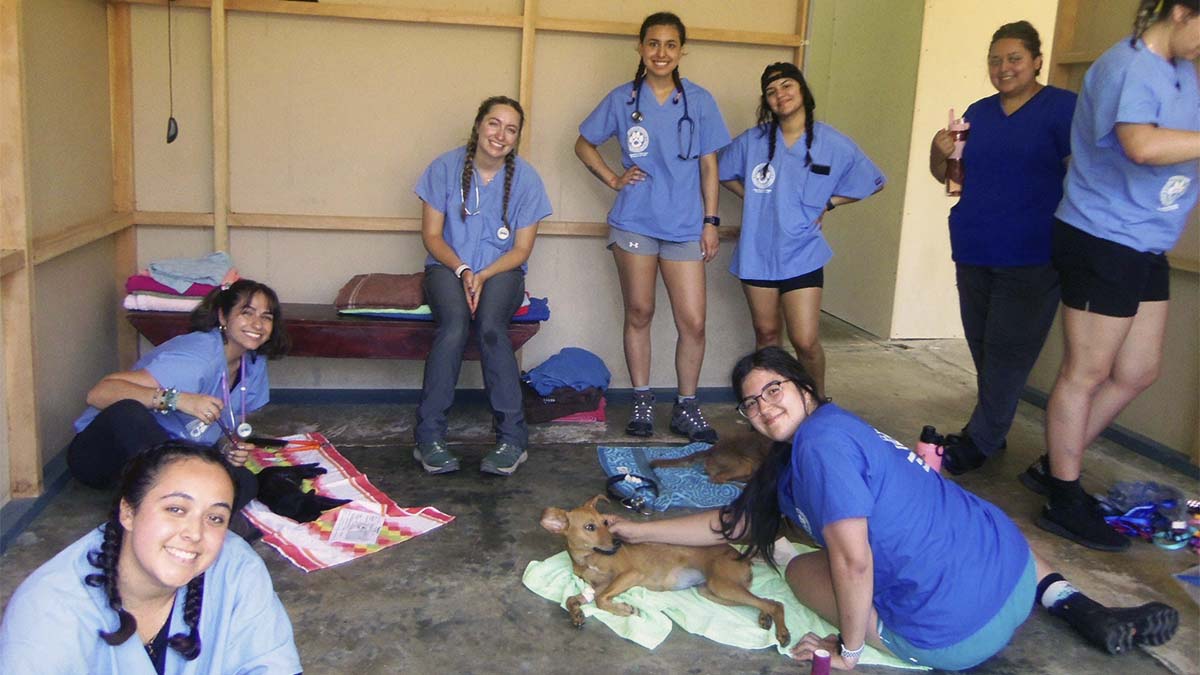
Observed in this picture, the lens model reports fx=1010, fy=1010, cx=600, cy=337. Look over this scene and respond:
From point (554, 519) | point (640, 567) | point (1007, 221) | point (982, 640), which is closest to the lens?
point (982, 640)

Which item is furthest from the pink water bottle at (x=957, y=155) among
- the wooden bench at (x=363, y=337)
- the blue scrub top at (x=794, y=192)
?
the wooden bench at (x=363, y=337)

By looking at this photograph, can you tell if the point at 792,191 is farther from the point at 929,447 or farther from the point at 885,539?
the point at 885,539

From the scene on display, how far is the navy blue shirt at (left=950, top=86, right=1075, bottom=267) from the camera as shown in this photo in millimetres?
3895

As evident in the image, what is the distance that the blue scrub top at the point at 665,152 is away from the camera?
4.53 m

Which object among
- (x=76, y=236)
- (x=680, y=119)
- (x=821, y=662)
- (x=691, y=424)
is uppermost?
(x=680, y=119)

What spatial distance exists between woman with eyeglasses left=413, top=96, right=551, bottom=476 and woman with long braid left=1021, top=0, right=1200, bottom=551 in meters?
2.09

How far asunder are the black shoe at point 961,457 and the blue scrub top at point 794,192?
962 mm

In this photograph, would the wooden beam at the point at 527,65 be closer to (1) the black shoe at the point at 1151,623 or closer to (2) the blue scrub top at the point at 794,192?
(2) the blue scrub top at the point at 794,192

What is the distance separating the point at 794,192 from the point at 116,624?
335cm

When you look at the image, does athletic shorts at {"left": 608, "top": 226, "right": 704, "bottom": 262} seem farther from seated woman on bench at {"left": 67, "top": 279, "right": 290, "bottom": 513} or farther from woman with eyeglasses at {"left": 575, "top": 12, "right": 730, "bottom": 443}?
seated woman on bench at {"left": 67, "top": 279, "right": 290, "bottom": 513}

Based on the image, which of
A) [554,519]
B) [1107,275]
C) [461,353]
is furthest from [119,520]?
[1107,275]

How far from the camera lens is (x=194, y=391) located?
10.9 feet

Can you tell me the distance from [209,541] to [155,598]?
0.18 m

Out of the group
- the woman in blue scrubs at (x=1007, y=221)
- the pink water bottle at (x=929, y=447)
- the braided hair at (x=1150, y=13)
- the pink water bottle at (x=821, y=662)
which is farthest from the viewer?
the woman in blue scrubs at (x=1007, y=221)
